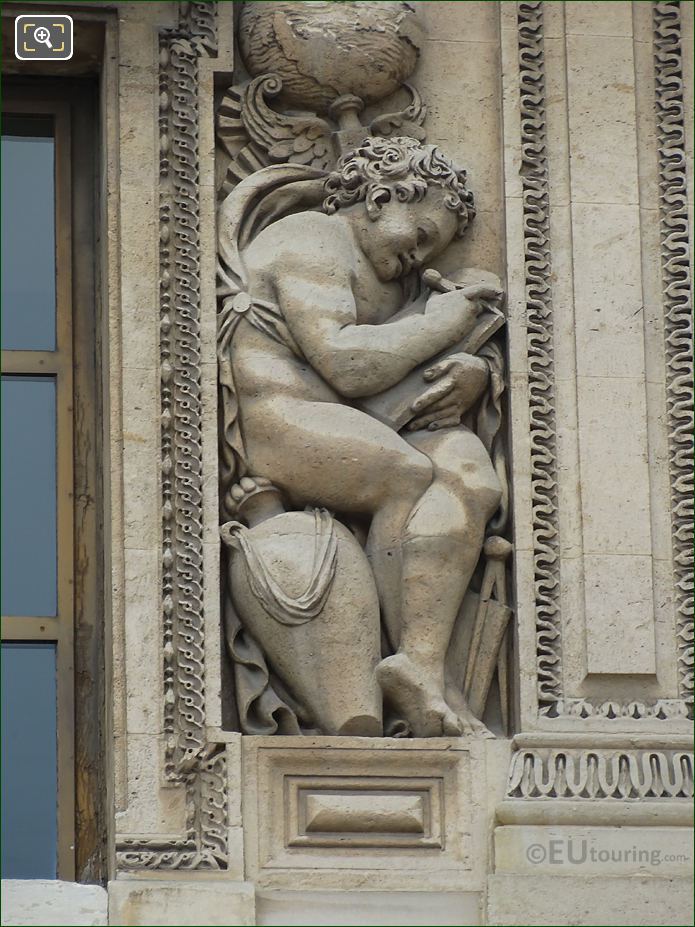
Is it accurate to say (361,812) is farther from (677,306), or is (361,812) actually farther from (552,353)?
(677,306)

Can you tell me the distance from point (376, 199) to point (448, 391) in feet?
2.65

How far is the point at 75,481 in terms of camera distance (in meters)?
11.9

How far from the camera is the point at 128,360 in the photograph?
38.0 feet

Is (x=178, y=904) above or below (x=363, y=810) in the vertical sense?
below

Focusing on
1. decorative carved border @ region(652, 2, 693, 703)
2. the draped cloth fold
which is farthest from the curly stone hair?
decorative carved border @ region(652, 2, 693, 703)

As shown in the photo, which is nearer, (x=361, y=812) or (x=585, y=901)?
(x=585, y=901)

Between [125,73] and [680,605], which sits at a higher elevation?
[125,73]

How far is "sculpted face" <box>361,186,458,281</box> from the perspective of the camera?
11.8 meters

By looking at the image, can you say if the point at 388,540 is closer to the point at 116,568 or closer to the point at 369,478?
the point at 369,478

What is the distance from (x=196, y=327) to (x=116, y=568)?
97cm

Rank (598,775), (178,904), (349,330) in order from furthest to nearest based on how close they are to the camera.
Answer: (349,330), (598,775), (178,904)

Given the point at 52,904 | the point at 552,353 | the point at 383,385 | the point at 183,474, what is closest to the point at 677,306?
the point at 552,353

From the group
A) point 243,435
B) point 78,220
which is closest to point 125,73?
point 78,220

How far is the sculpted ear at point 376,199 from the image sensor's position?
11.8 meters
